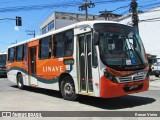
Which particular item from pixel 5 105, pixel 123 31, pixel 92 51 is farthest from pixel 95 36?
pixel 5 105

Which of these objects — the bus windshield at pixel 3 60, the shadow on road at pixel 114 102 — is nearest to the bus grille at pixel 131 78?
the shadow on road at pixel 114 102

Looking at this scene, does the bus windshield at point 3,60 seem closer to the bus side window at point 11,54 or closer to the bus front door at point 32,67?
the bus side window at point 11,54

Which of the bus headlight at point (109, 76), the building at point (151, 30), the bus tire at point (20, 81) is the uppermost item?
the building at point (151, 30)

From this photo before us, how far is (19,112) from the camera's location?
9.63m

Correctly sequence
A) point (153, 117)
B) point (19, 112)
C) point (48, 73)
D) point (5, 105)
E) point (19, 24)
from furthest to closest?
point (19, 24) → point (48, 73) → point (5, 105) → point (19, 112) → point (153, 117)

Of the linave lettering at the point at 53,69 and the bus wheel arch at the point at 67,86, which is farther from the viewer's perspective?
the linave lettering at the point at 53,69

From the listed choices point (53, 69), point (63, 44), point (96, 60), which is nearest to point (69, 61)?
point (63, 44)

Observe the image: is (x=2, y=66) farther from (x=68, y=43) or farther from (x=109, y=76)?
(x=109, y=76)

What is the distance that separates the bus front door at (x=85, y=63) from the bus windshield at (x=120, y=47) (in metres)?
0.64

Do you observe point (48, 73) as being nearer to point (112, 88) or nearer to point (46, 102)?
point (46, 102)

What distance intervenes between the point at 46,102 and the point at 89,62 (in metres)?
2.59

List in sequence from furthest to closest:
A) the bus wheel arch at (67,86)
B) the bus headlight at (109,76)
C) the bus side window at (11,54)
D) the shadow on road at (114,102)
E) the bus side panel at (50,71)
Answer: the bus side window at (11,54), the bus side panel at (50,71), the bus wheel arch at (67,86), the shadow on road at (114,102), the bus headlight at (109,76)

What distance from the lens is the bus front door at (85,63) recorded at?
10.6 meters

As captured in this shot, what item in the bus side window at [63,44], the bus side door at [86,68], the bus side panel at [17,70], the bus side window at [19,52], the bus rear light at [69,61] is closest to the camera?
the bus side door at [86,68]
